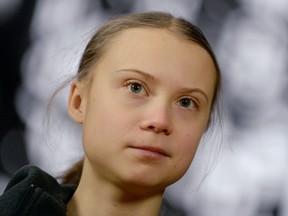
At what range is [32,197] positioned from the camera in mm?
732

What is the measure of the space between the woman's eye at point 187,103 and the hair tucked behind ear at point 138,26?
6cm

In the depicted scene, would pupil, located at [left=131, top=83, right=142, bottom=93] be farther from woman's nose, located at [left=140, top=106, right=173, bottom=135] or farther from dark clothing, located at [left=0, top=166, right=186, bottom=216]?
dark clothing, located at [left=0, top=166, right=186, bottom=216]

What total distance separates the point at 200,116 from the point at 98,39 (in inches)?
6.6

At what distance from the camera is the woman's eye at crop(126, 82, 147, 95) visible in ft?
2.34

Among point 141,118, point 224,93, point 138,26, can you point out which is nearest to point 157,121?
point 141,118

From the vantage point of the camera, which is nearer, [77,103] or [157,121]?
[157,121]

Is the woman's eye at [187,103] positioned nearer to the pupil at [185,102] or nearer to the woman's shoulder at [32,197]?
the pupil at [185,102]

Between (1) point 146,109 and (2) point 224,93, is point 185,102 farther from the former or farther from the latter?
(2) point 224,93

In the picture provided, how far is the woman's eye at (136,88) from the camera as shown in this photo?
714 millimetres

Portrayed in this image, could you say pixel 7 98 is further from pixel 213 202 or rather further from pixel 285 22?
pixel 285 22

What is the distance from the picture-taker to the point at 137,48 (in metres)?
0.73

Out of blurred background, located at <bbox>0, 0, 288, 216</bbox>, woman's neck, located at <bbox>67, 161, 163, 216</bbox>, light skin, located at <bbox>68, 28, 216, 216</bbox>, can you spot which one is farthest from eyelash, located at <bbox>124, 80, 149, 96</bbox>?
blurred background, located at <bbox>0, 0, 288, 216</bbox>

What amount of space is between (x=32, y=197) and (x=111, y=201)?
92 mm

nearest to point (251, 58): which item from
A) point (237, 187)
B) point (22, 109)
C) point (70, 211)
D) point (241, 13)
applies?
point (241, 13)
